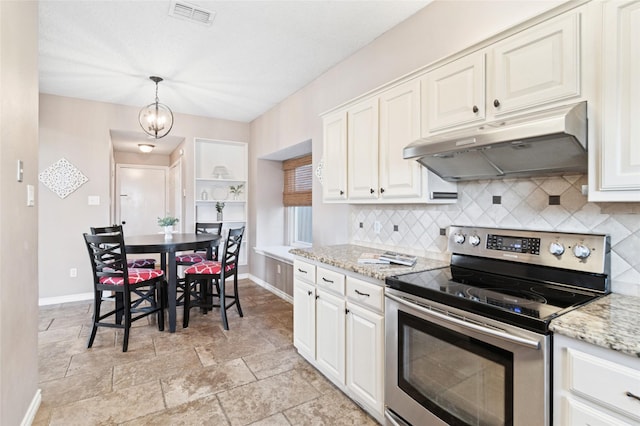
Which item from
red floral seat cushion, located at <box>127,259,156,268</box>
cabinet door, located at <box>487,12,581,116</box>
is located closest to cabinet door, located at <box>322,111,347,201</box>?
cabinet door, located at <box>487,12,581,116</box>

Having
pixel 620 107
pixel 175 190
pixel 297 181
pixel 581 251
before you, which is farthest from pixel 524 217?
pixel 175 190

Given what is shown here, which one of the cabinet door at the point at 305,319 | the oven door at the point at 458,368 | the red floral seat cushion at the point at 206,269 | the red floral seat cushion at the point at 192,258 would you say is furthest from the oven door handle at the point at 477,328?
the red floral seat cushion at the point at 192,258

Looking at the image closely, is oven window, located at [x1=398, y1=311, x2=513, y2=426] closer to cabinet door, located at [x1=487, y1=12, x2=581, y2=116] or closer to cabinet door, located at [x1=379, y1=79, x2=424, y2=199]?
cabinet door, located at [x1=379, y1=79, x2=424, y2=199]

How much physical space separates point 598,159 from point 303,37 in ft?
7.80

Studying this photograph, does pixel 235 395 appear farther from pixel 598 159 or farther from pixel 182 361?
pixel 598 159

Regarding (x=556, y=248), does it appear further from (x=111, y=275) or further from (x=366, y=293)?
(x=111, y=275)

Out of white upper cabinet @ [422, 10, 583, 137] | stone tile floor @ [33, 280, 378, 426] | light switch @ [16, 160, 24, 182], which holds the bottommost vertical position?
stone tile floor @ [33, 280, 378, 426]

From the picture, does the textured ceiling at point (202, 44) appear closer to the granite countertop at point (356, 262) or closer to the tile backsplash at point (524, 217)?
the tile backsplash at point (524, 217)

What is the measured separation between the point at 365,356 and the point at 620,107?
1687 millimetres

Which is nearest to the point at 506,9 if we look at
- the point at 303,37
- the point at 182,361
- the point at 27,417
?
the point at 303,37

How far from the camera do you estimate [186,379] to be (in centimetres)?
237

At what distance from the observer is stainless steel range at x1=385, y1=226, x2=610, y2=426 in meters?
1.18

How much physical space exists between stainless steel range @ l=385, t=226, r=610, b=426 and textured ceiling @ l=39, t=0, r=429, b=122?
1898 mm

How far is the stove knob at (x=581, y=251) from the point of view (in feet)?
4.76
